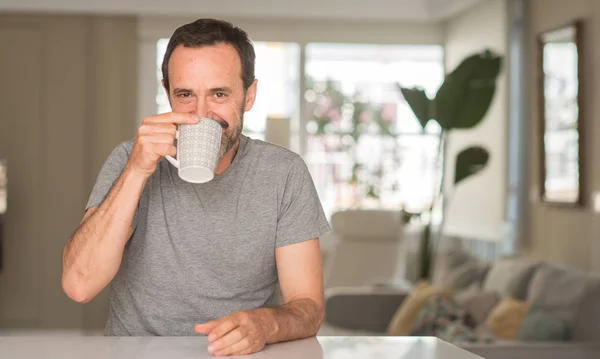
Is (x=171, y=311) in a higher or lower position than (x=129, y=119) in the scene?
lower

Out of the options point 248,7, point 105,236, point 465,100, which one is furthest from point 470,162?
point 105,236

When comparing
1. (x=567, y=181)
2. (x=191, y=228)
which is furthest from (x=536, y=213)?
(x=191, y=228)

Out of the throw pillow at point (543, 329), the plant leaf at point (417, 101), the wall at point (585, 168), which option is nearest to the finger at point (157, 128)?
the throw pillow at point (543, 329)

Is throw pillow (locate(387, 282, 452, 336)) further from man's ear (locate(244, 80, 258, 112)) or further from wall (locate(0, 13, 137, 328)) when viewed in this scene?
wall (locate(0, 13, 137, 328))

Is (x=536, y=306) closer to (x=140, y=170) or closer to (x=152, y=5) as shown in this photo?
(x=140, y=170)

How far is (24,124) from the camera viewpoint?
721 cm

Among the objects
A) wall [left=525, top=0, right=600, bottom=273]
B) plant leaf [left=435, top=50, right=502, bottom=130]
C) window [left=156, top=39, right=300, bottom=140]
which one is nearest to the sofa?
wall [left=525, top=0, right=600, bottom=273]

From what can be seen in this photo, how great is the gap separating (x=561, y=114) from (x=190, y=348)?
384 centimetres

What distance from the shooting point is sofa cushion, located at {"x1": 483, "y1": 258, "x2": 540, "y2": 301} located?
398 cm

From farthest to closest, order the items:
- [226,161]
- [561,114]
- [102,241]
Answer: [561,114] < [226,161] < [102,241]

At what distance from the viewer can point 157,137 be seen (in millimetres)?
1366

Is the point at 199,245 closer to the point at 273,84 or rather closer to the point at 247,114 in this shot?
the point at 247,114

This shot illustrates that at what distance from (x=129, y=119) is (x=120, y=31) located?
2.36 ft

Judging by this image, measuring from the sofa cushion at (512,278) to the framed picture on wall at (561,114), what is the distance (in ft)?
1.91
